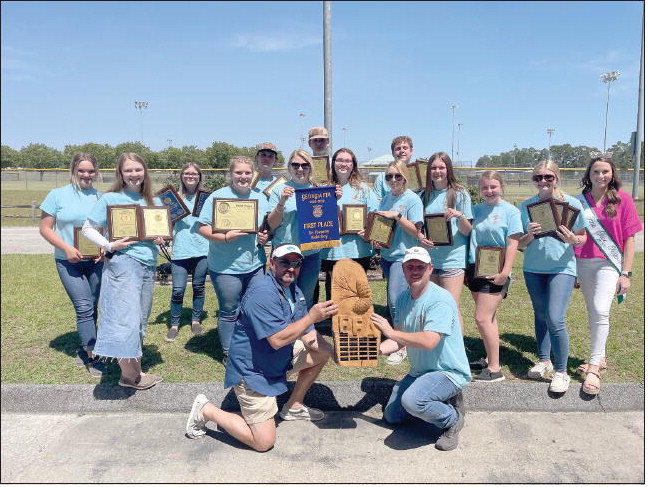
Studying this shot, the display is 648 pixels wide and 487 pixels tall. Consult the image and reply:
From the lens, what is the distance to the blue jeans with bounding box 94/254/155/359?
166 inches

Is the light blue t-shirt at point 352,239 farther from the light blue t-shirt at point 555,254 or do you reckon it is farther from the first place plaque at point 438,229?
the light blue t-shirt at point 555,254

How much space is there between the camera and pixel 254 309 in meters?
3.57

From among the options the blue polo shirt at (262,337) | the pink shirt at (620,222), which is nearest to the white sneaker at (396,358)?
the blue polo shirt at (262,337)

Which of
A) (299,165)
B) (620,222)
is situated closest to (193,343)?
(299,165)

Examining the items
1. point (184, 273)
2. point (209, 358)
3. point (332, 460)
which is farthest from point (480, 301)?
point (184, 273)

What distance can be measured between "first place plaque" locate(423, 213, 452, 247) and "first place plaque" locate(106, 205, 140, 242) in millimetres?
2658

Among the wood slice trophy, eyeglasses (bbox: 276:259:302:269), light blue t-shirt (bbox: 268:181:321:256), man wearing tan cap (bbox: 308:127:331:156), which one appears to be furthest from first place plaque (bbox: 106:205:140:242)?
man wearing tan cap (bbox: 308:127:331:156)

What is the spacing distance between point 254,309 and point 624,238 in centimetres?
340

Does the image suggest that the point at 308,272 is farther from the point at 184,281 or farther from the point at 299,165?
the point at 184,281

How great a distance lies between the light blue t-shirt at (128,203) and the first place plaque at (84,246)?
378 mm

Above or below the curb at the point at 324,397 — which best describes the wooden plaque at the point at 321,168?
above

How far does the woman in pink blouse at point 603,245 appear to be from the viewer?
445 centimetres

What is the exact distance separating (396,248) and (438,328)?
139 cm

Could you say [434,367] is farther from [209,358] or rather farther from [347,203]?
[209,358]
